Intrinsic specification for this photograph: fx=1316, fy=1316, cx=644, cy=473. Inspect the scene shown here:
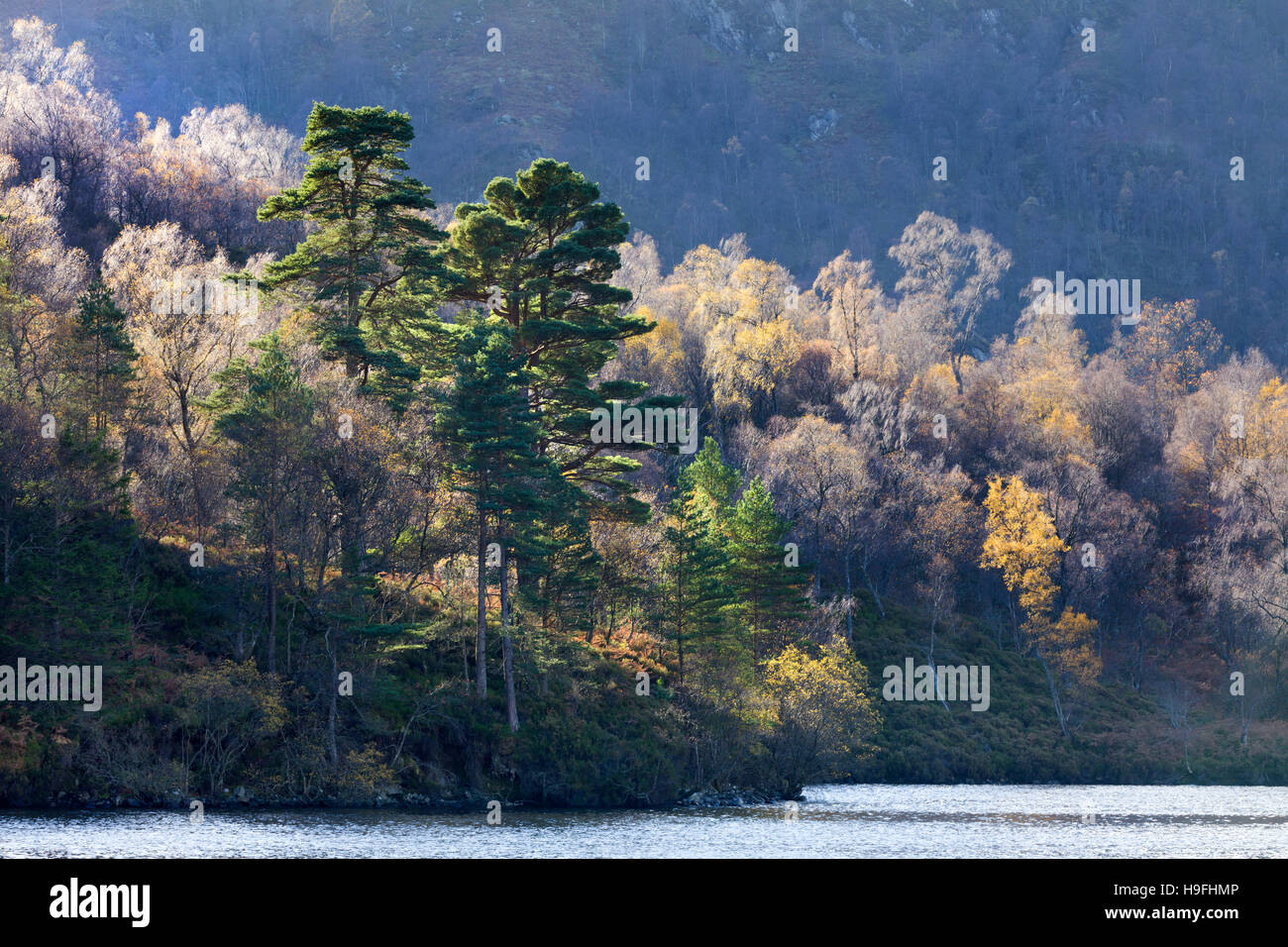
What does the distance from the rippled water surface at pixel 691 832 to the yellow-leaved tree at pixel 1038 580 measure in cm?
1981

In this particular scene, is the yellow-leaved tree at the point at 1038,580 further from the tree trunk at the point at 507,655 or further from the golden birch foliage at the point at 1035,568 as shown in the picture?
the tree trunk at the point at 507,655

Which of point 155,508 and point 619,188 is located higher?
point 619,188

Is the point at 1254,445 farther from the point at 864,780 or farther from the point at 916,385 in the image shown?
the point at 864,780

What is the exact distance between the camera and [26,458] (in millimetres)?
40719

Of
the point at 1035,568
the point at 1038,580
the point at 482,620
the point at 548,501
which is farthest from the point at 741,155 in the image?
the point at 482,620

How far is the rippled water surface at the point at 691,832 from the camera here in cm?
3247

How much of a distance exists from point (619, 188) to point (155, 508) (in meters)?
134

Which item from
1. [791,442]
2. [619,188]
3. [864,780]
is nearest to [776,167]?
[619,188]

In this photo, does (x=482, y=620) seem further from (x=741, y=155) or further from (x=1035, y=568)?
(x=741, y=155)

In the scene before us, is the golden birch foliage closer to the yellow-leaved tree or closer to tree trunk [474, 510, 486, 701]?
the yellow-leaved tree

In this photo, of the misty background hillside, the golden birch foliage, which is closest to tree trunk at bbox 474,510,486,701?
the golden birch foliage

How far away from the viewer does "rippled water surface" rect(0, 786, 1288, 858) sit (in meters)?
32.5

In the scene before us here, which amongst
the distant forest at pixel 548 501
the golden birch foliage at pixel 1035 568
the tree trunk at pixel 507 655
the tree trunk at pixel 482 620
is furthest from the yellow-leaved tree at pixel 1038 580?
the tree trunk at pixel 482 620

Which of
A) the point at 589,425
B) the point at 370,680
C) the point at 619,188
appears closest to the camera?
the point at 370,680
